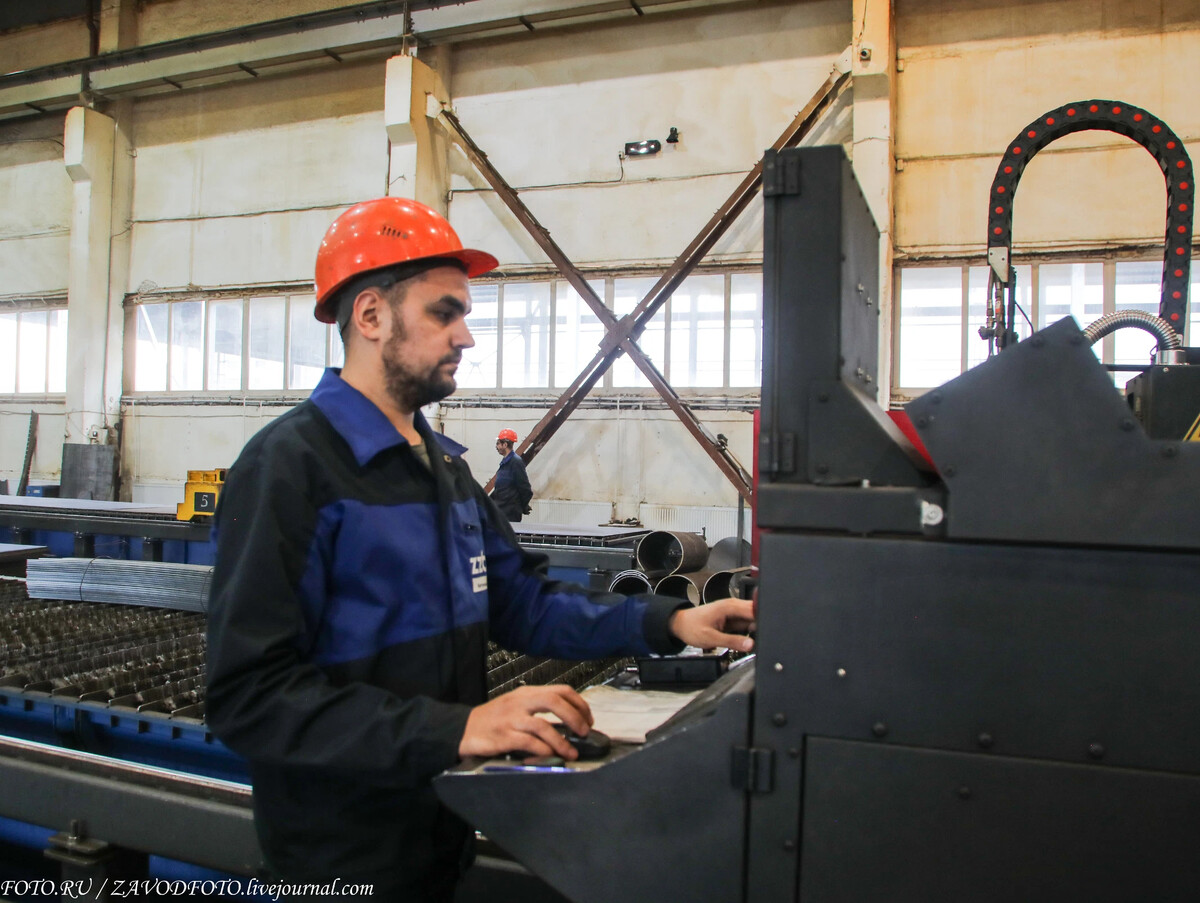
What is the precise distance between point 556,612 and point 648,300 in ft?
21.6

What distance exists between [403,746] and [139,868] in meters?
1.57

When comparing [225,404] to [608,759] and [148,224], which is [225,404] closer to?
[148,224]

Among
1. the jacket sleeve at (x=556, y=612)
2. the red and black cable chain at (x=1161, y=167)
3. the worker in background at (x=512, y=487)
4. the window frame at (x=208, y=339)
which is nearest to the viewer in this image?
the jacket sleeve at (x=556, y=612)

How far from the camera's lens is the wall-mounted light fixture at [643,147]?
26.5 feet

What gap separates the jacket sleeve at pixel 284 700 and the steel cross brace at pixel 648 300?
20.3 ft

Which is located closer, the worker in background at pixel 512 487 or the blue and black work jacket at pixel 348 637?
the blue and black work jacket at pixel 348 637

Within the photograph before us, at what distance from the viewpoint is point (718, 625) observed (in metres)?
1.41

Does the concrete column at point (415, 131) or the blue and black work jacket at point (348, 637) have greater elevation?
the concrete column at point (415, 131)

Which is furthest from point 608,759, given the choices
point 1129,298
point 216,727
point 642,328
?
point 1129,298

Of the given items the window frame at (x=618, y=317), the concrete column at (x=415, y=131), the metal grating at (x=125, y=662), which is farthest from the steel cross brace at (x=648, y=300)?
the metal grating at (x=125, y=662)

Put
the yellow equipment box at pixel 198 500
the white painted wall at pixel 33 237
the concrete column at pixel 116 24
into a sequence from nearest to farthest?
the yellow equipment box at pixel 198 500, the concrete column at pixel 116 24, the white painted wall at pixel 33 237

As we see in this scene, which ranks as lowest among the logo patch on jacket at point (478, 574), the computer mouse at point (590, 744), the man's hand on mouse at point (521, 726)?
the computer mouse at point (590, 744)

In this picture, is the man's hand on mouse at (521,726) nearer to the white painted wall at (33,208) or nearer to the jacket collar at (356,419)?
the jacket collar at (356,419)

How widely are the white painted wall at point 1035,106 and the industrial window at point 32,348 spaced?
10.3 meters
